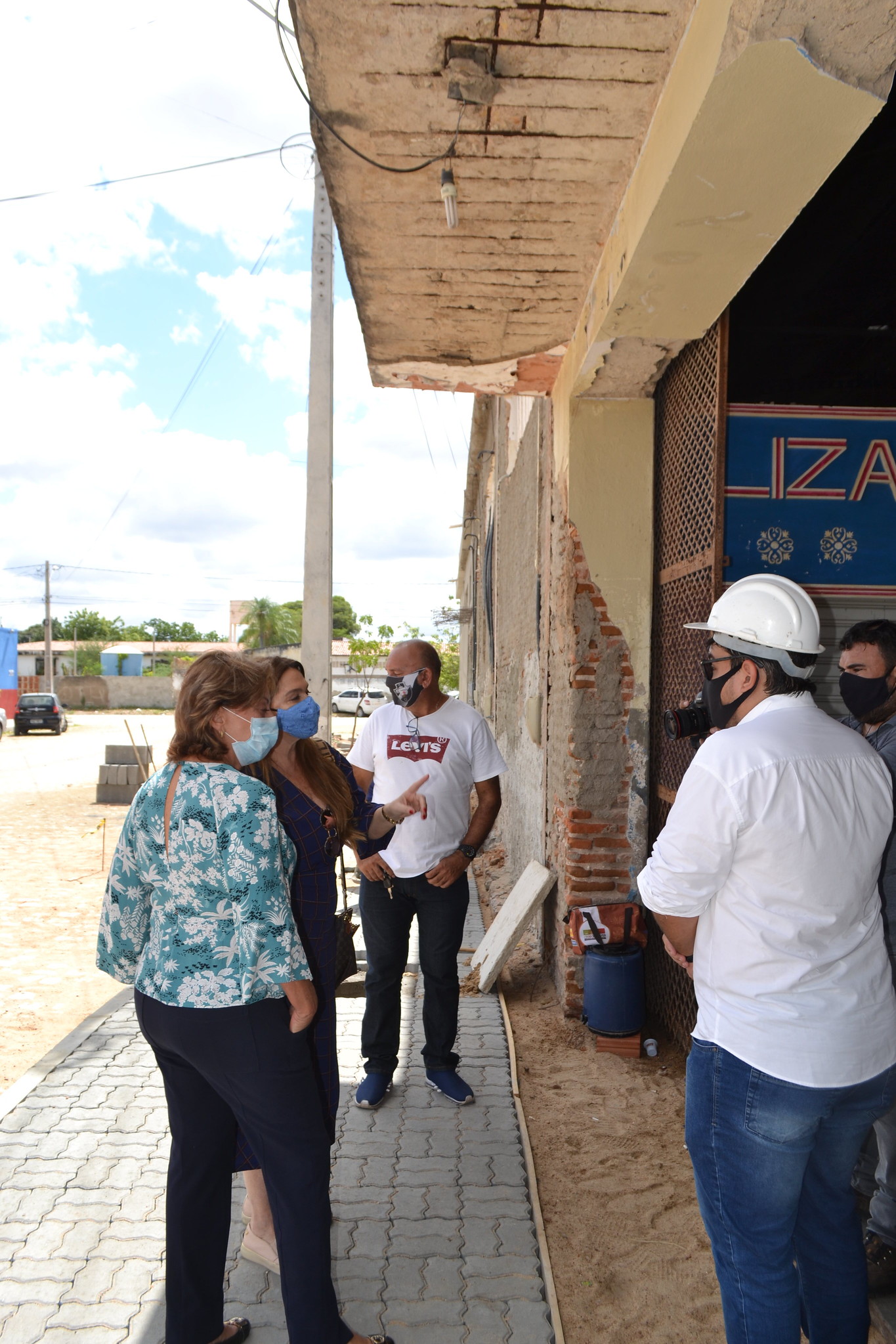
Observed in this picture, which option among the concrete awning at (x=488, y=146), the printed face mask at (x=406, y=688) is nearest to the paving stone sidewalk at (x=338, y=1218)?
the printed face mask at (x=406, y=688)

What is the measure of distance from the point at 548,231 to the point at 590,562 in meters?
1.61

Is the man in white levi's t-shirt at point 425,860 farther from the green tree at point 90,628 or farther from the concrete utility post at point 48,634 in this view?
the green tree at point 90,628

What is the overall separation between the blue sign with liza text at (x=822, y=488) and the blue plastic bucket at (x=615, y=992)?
196cm

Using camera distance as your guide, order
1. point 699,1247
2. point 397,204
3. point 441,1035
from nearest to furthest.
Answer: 1. point 699,1247
2. point 397,204
3. point 441,1035

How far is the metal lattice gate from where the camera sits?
3.75m

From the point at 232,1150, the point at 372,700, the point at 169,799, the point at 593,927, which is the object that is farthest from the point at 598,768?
the point at 372,700

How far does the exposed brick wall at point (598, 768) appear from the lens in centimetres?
456

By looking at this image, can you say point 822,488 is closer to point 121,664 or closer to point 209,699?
point 209,699

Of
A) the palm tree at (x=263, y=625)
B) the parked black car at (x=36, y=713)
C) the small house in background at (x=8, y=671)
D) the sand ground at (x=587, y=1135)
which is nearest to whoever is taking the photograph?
the sand ground at (x=587, y=1135)

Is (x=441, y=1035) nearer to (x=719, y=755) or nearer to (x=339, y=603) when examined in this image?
(x=719, y=755)

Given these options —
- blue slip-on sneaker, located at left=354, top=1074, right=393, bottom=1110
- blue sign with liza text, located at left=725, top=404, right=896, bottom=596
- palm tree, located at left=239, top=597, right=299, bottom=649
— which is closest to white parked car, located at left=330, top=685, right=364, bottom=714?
palm tree, located at left=239, top=597, right=299, bottom=649

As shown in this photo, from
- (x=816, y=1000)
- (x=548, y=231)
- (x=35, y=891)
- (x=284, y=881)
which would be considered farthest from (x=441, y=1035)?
(x=35, y=891)

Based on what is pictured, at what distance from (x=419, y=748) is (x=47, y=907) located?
18.1 feet

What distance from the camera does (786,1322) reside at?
1.80 m
